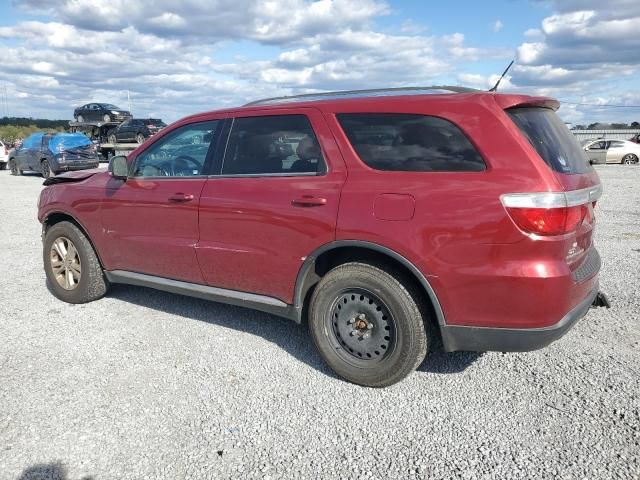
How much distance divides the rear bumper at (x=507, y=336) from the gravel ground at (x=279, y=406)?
394mm

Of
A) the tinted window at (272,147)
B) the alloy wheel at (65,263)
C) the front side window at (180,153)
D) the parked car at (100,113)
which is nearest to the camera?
the tinted window at (272,147)

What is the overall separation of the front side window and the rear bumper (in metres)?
2.25

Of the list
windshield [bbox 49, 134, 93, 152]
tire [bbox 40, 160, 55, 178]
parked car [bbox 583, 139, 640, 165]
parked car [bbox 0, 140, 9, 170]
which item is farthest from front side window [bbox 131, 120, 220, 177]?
parked car [bbox 583, 139, 640, 165]

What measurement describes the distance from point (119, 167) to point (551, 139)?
3.35 metres

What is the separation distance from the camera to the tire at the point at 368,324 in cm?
313

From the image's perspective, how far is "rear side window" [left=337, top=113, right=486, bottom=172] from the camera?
295 cm

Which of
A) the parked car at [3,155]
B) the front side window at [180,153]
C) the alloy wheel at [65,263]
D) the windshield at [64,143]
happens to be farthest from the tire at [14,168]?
the front side window at [180,153]

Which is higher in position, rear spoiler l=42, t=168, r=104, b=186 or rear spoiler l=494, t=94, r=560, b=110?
rear spoiler l=494, t=94, r=560, b=110

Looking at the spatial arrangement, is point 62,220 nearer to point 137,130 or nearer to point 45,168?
point 45,168

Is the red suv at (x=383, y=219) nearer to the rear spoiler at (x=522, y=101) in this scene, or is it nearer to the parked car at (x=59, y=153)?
the rear spoiler at (x=522, y=101)

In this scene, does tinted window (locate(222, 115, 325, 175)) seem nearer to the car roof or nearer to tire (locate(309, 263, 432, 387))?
the car roof

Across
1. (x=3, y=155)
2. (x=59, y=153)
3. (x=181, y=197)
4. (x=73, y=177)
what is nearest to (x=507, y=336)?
(x=181, y=197)

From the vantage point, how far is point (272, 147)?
12.2 feet

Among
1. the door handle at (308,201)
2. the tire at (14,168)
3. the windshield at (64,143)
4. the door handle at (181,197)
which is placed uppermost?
the door handle at (308,201)
